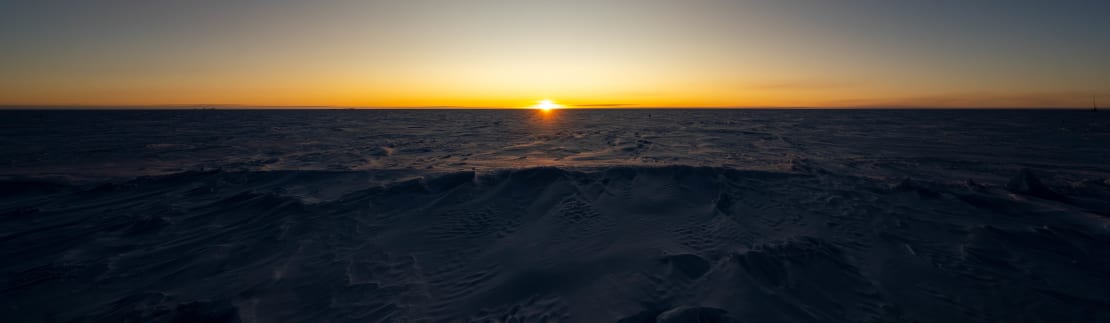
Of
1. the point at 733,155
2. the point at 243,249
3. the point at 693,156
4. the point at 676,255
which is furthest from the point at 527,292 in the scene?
the point at 733,155

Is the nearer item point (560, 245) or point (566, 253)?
point (566, 253)

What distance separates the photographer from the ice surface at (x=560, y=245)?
3.83 m

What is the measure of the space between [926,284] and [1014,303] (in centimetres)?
60

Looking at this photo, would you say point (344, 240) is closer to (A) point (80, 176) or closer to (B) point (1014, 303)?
(B) point (1014, 303)

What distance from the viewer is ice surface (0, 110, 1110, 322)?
3834 mm

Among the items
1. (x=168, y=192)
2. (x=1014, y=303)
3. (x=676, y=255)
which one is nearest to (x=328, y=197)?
(x=168, y=192)

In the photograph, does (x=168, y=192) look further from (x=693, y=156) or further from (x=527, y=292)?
(x=693, y=156)

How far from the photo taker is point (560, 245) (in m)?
5.30

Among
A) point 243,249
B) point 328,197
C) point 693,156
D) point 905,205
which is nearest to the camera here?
point 243,249

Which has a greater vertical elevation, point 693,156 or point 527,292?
point 693,156

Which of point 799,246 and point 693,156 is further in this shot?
point 693,156

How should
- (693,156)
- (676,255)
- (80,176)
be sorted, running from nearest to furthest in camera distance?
(676,255) → (80,176) → (693,156)

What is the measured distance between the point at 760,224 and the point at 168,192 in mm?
11268

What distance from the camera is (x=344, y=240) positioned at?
568 centimetres
